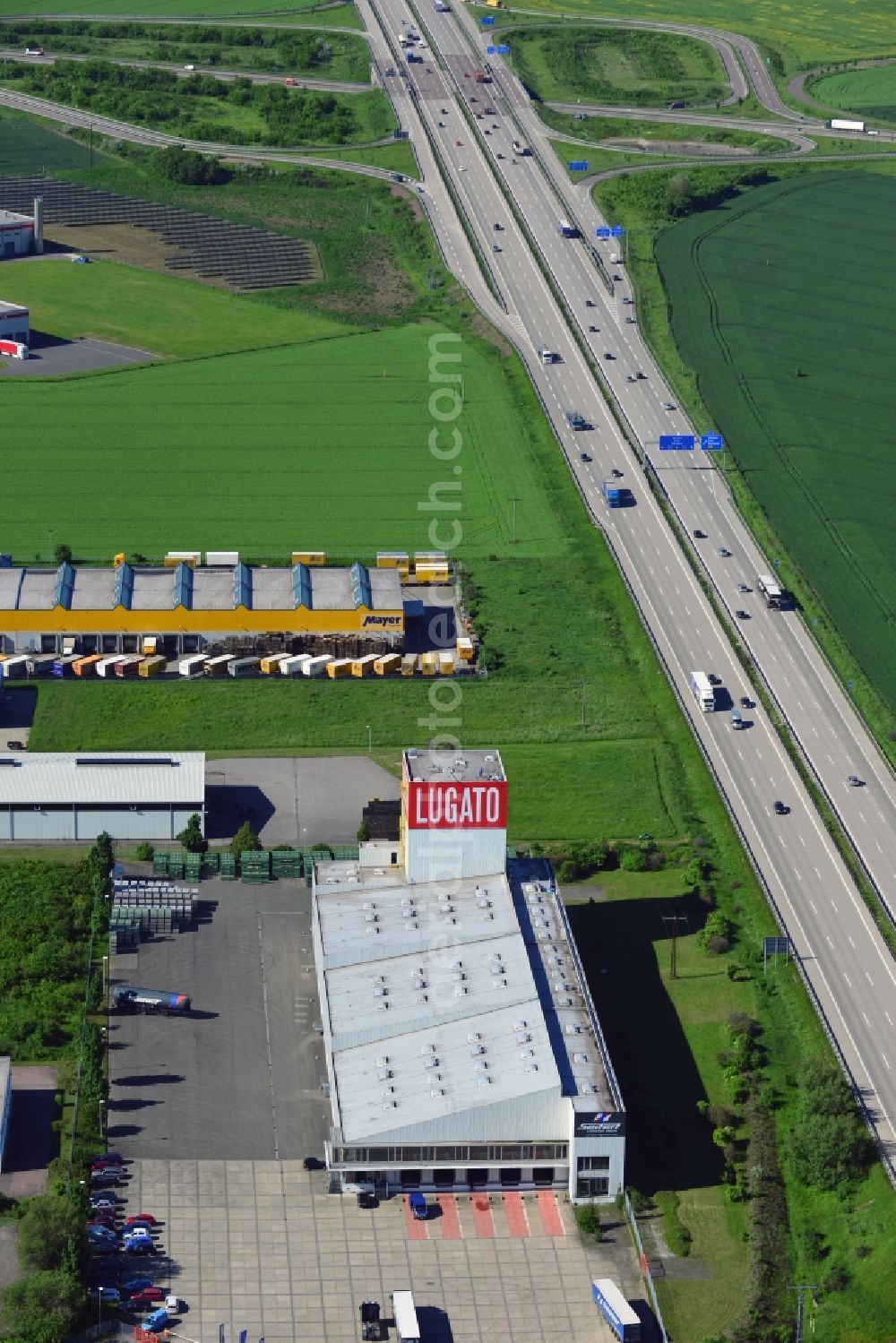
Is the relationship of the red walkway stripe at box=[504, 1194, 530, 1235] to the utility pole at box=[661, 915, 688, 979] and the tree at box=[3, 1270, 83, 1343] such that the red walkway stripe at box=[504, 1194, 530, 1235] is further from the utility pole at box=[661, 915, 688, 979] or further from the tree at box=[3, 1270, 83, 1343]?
the utility pole at box=[661, 915, 688, 979]

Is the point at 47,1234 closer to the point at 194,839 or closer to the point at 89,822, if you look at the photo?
the point at 194,839

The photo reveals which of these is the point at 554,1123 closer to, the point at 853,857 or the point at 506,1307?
the point at 506,1307

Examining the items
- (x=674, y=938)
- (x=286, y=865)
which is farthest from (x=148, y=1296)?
(x=674, y=938)

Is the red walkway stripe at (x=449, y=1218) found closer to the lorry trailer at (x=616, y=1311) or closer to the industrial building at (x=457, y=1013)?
the industrial building at (x=457, y=1013)

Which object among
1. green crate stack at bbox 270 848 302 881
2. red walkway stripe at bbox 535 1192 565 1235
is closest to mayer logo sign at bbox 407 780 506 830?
green crate stack at bbox 270 848 302 881

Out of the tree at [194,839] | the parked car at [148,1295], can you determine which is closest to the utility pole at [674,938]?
the tree at [194,839]

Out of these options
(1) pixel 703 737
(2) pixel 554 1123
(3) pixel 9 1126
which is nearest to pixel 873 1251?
(2) pixel 554 1123
